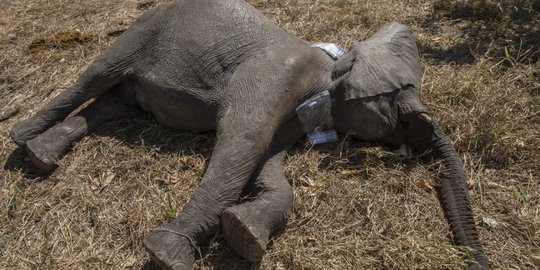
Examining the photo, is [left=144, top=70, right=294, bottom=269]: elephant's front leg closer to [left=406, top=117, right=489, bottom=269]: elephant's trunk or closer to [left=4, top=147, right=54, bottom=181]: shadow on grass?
[left=406, top=117, right=489, bottom=269]: elephant's trunk

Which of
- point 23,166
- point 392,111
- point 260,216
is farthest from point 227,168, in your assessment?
point 23,166

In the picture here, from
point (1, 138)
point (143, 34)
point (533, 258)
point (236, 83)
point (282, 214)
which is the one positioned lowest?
point (533, 258)

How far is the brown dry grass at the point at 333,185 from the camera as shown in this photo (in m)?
2.88

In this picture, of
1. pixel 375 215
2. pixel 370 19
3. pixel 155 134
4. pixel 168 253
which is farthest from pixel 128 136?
pixel 370 19

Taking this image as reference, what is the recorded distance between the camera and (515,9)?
4.88 meters

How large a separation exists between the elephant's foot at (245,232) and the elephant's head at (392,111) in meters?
1.07

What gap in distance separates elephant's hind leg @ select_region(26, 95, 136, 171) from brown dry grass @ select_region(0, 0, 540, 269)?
75mm

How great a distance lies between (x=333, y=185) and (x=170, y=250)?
118 centimetres

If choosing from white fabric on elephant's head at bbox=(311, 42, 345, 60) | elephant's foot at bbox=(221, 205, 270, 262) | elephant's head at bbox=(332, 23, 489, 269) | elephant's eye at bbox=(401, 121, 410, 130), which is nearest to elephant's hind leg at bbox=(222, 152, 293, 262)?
elephant's foot at bbox=(221, 205, 270, 262)

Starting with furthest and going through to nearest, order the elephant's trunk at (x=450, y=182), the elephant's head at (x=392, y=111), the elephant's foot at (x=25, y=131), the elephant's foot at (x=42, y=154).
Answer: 1. the elephant's foot at (x=25, y=131)
2. the elephant's foot at (x=42, y=154)
3. the elephant's head at (x=392, y=111)
4. the elephant's trunk at (x=450, y=182)

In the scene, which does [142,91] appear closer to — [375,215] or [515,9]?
[375,215]

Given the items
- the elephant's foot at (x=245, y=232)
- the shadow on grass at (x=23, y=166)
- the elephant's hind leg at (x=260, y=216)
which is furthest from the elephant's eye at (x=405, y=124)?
the shadow on grass at (x=23, y=166)

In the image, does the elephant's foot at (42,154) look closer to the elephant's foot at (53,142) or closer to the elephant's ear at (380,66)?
the elephant's foot at (53,142)

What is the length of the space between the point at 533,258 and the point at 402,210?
761mm
